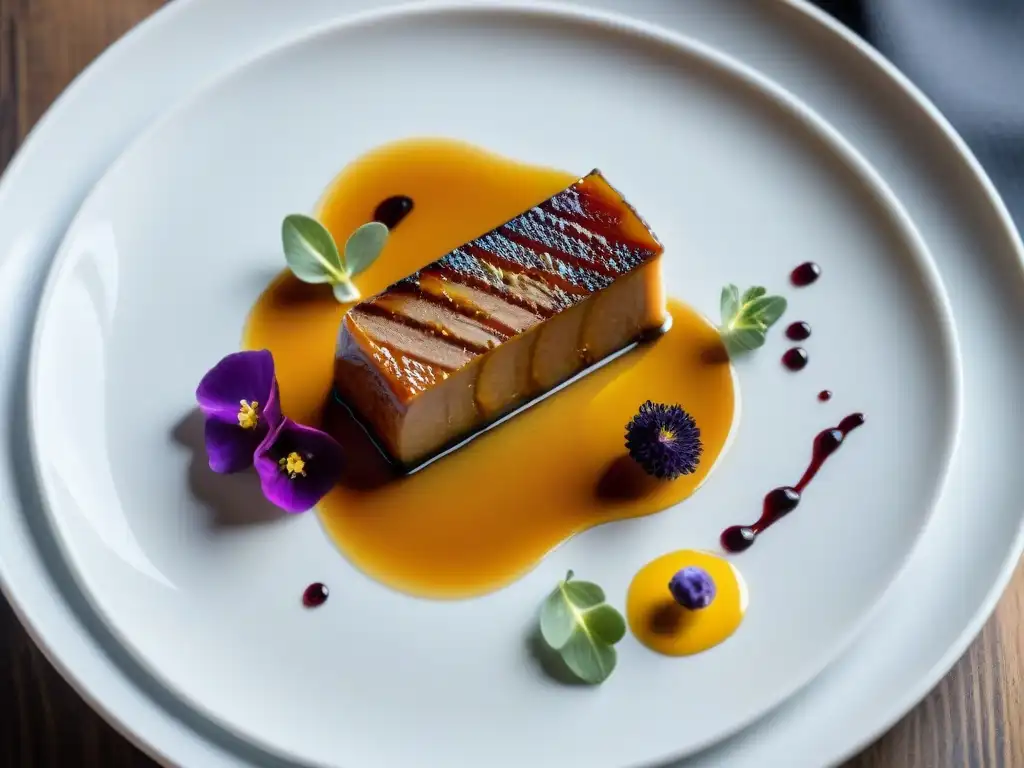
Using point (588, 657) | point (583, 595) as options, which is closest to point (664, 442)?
point (583, 595)

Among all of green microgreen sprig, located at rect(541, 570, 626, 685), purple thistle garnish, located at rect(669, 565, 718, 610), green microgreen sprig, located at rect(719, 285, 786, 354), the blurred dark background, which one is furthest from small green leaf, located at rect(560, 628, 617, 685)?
the blurred dark background

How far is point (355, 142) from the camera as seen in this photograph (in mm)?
2705

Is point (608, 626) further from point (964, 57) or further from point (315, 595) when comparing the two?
point (964, 57)

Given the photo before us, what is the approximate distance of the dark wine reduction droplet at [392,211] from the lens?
266 cm

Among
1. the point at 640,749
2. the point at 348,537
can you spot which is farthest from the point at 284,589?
the point at 640,749

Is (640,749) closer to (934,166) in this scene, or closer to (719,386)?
(719,386)

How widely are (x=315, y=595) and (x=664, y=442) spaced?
0.73 metres

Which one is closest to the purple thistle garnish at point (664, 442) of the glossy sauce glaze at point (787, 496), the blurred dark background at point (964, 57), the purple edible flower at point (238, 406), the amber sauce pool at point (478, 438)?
the amber sauce pool at point (478, 438)

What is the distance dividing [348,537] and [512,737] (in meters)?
0.50

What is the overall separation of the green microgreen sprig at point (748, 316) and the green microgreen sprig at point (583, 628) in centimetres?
64

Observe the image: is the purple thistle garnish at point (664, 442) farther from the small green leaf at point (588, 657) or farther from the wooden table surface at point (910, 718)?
the wooden table surface at point (910, 718)

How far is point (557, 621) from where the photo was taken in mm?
2186

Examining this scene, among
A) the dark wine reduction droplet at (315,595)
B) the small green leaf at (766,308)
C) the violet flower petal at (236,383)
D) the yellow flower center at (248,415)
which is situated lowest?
the dark wine reduction droplet at (315,595)

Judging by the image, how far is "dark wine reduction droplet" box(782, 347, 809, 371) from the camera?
2.47 m
